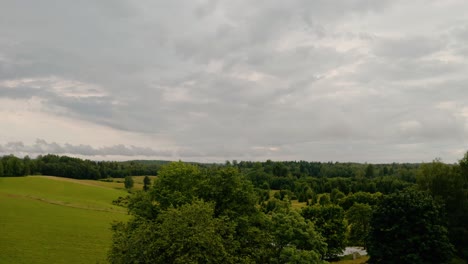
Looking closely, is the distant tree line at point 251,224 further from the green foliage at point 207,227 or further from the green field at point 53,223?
the green field at point 53,223

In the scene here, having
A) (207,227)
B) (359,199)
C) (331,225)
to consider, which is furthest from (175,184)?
(359,199)

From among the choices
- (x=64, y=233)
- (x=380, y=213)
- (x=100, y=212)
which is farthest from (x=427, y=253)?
(x=100, y=212)

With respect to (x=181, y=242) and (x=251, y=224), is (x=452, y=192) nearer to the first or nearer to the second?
(x=251, y=224)

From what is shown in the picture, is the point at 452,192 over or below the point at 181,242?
over

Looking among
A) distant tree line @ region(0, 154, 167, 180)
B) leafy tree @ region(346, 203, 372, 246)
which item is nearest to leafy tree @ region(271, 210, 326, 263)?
leafy tree @ region(346, 203, 372, 246)

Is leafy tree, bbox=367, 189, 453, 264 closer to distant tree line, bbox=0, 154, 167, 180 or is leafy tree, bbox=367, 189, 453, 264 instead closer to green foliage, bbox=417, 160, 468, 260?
green foliage, bbox=417, 160, 468, 260

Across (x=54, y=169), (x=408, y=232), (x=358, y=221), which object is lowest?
(x=358, y=221)
